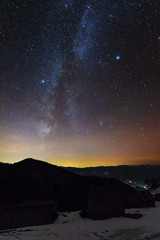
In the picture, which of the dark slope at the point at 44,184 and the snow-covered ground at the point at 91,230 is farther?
the dark slope at the point at 44,184

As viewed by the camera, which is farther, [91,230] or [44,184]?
[44,184]

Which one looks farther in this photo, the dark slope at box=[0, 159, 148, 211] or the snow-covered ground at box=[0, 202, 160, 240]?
the dark slope at box=[0, 159, 148, 211]

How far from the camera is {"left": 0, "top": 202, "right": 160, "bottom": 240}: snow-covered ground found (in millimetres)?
14930

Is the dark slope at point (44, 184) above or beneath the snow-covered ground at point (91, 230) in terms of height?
above

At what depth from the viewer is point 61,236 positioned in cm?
1524

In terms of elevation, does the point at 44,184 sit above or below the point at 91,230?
above

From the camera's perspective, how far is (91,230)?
1716 cm

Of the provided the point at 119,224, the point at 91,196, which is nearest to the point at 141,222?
the point at 119,224

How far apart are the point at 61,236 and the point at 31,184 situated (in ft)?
25.7

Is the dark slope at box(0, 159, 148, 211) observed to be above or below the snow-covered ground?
above

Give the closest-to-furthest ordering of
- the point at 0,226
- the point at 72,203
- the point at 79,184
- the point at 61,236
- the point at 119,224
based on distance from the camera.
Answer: the point at 61,236, the point at 0,226, the point at 119,224, the point at 72,203, the point at 79,184

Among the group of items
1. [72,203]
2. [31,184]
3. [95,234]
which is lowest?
[95,234]

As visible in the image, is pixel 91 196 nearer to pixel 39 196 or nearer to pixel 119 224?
pixel 119 224

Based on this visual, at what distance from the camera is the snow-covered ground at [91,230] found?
14.9m
